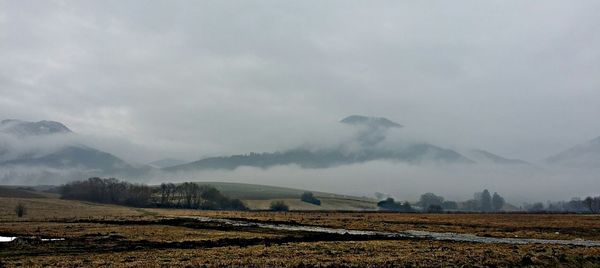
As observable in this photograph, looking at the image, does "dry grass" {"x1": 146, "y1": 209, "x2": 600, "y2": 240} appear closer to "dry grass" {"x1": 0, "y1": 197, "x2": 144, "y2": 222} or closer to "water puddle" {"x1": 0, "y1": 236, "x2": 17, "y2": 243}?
"dry grass" {"x1": 0, "y1": 197, "x2": 144, "y2": 222}

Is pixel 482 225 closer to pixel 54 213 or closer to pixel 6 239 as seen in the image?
pixel 6 239

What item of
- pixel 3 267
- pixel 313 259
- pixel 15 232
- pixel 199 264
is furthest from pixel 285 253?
pixel 15 232

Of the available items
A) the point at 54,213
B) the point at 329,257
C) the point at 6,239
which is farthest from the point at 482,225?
the point at 54,213

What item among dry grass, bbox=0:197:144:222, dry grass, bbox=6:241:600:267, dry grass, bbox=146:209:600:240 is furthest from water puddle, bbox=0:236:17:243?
dry grass, bbox=146:209:600:240

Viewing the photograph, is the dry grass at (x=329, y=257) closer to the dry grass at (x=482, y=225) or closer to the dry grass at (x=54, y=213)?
the dry grass at (x=482, y=225)

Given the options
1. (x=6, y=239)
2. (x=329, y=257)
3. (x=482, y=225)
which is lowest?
(x=6, y=239)

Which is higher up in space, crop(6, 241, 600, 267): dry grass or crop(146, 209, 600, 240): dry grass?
crop(6, 241, 600, 267): dry grass

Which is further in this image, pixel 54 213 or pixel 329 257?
pixel 54 213

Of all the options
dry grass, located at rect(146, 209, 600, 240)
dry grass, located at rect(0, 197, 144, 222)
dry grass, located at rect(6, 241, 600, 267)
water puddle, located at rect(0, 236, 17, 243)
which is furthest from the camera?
dry grass, located at rect(0, 197, 144, 222)

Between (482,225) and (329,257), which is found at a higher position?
(329,257)

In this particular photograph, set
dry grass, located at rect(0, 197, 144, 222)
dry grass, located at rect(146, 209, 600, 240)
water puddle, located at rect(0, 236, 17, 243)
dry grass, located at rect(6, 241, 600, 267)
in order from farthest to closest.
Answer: dry grass, located at rect(0, 197, 144, 222)
dry grass, located at rect(146, 209, 600, 240)
water puddle, located at rect(0, 236, 17, 243)
dry grass, located at rect(6, 241, 600, 267)

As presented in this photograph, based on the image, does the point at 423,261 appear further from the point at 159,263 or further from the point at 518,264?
the point at 159,263

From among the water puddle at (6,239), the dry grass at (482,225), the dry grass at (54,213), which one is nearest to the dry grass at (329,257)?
the water puddle at (6,239)

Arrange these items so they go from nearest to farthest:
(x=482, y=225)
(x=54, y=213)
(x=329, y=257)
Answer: (x=329, y=257) < (x=482, y=225) < (x=54, y=213)
